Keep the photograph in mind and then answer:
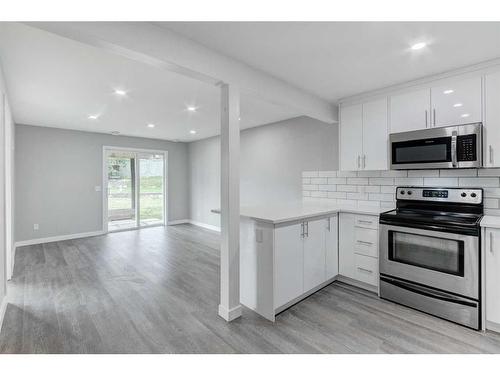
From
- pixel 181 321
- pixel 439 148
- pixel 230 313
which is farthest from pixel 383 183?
pixel 181 321

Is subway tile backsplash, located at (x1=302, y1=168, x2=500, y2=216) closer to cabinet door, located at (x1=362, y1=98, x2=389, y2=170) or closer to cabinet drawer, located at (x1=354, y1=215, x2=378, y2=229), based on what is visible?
cabinet door, located at (x1=362, y1=98, x2=389, y2=170)

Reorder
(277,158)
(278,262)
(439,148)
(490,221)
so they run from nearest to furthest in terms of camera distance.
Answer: (490,221)
(278,262)
(439,148)
(277,158)

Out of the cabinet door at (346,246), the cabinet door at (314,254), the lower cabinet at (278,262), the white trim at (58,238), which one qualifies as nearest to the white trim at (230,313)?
the lower cabinet at (278,262)

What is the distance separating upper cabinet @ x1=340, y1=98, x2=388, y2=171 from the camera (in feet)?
9.87

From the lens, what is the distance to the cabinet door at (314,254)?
262cm

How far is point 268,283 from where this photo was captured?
7.51 ft

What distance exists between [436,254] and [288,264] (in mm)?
1363

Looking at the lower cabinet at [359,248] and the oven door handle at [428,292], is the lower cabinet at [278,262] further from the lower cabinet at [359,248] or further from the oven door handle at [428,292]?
the oven door handle at [428,292]

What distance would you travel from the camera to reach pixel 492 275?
2.08 m

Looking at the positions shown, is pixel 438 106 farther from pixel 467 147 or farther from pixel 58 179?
pixel 58 179

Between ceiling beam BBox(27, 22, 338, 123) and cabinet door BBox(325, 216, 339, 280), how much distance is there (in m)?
1.49
